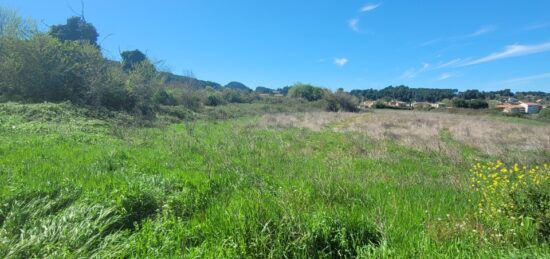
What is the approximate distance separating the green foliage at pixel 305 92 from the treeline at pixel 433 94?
56.4 feet

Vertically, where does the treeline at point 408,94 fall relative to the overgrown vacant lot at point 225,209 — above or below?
above

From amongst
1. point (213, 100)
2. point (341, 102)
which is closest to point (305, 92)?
point (341, 102)

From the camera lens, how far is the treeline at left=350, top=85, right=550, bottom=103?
294 feet

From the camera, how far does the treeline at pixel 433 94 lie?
8962 cm

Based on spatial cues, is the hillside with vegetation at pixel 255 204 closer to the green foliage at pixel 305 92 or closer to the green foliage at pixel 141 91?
the green foliage at pixel 141 91

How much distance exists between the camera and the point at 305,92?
71.0m

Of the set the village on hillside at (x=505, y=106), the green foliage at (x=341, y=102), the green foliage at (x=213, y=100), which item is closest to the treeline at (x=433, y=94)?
the village on hillside at (x=505, y=106)

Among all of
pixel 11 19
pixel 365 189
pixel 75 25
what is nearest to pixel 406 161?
pixel 365 189

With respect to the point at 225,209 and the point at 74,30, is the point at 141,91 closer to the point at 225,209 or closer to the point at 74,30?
the point at 225,209

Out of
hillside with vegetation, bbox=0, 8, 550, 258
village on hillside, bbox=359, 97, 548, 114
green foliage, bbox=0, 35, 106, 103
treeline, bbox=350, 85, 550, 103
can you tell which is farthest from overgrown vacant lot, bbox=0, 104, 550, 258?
treeline, bbox=350, 85, 550, 103

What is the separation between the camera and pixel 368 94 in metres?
116

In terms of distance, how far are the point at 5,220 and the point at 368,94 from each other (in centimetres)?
12020

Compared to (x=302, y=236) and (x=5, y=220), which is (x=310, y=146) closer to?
(x=302, y=236)

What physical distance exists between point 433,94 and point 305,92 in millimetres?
51449
